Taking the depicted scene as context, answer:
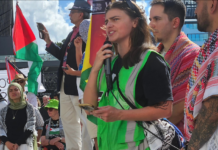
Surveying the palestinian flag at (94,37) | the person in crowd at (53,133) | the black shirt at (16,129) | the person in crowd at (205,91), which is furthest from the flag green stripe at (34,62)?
the person in crowd at (205,91)

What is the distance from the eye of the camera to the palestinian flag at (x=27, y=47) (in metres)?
7.51

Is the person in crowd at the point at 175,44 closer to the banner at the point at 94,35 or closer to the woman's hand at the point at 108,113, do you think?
the banner at the point at 94,35

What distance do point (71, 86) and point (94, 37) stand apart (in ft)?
6.09

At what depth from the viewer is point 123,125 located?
2.20 meters

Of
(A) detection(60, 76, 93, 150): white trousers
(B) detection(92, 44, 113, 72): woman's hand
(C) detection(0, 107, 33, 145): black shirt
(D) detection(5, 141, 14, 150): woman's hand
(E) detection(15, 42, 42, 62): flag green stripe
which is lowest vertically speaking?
(D) detection(5, 141, 14, 150): woman's hand

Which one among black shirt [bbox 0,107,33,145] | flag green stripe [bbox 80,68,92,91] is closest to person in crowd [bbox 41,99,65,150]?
black shirt [bbox 0,107,33,145]

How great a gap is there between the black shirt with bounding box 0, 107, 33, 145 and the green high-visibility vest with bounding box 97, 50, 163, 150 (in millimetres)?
3753

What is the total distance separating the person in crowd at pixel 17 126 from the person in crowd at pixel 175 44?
347cm

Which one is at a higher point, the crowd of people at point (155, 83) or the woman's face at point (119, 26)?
the woman's face at point (119, 26)

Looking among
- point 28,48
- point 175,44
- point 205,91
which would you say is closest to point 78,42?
point 175,44

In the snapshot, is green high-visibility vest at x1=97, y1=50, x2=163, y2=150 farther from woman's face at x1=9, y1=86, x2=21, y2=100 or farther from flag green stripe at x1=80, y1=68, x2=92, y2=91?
woman's face at x1=9, y1=86, x2=21, y2=100

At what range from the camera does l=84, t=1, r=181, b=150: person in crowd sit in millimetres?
2119

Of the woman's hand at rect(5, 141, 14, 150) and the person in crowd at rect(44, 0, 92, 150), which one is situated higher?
the person in crowd at rect(44, 0, 92, 150)

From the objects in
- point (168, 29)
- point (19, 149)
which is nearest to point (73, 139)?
point (19, 149)
